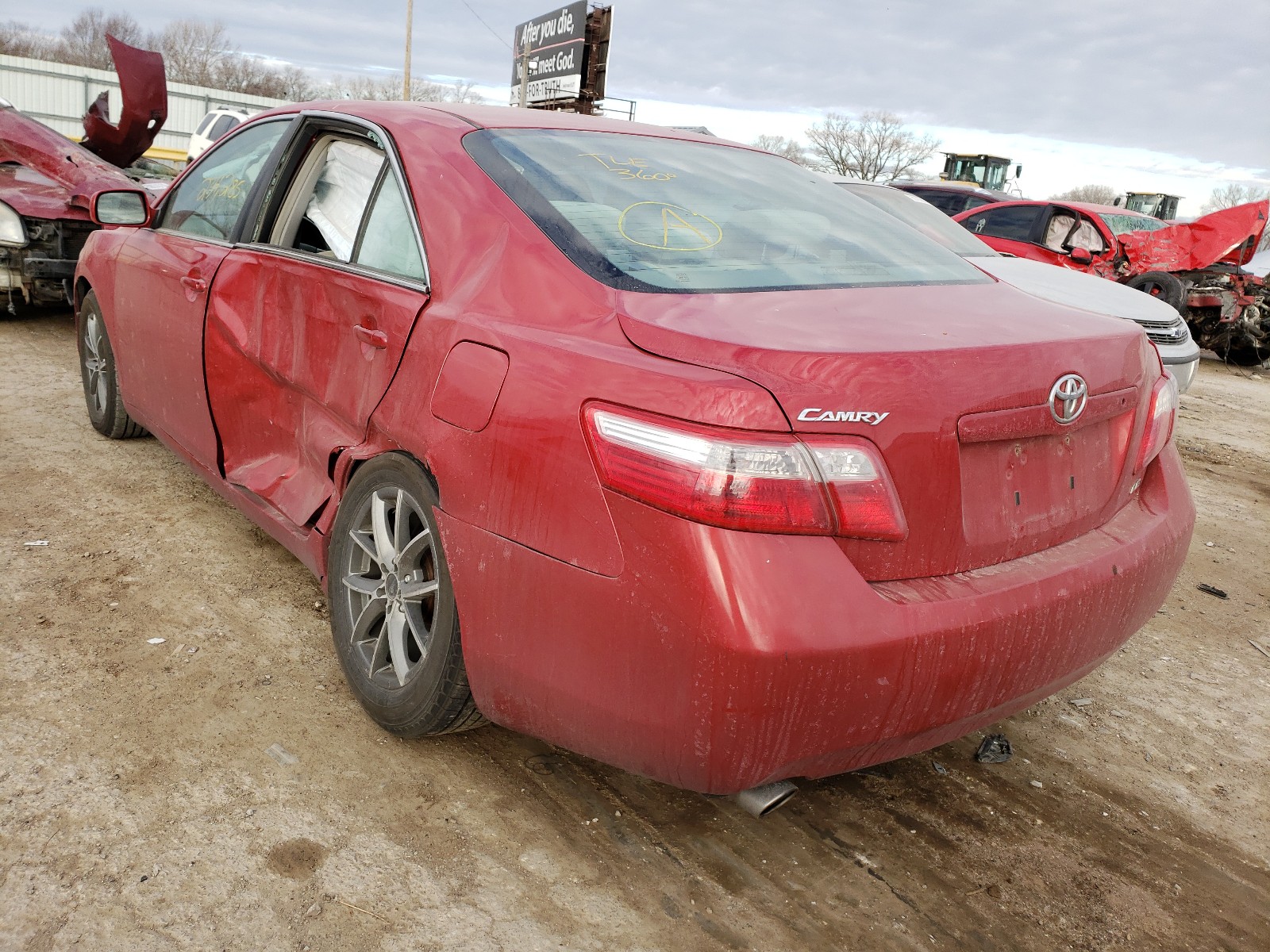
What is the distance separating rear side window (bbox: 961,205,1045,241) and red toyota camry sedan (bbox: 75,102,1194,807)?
9432 millimetres

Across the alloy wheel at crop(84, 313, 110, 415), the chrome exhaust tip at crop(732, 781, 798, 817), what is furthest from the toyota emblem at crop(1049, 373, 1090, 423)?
the alloy wheel at crop(84, 313, 110, 415)

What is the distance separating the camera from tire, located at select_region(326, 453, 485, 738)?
2.29m

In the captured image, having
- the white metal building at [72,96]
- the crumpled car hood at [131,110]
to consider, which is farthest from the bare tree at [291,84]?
the crumpled car hood at [131,110]

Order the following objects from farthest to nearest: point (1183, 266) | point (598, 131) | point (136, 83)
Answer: point (1183, 266), point (136, 83), point (598, 131)

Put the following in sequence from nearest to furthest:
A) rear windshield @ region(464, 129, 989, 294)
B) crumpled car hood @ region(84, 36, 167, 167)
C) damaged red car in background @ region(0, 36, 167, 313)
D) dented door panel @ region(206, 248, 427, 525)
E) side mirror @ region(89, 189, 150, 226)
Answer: rear windshield @ region(464, 129, 989, 294) → dented door panel @ region(206, 248, 427, 525) → side mirror @ region(89, 189, 150, 226) → damaged red car in background @ region(0, 36, 167, 313) → crumpled car hood @ region(84, 36, 167, 167)

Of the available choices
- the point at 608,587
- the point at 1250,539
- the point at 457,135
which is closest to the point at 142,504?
the point at 457,135

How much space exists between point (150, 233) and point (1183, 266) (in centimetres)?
1113

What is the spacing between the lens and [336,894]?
2.03 meters

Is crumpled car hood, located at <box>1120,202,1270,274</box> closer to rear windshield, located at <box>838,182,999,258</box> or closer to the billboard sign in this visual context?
rear windshield, located at <box>838,182,999,258</box>

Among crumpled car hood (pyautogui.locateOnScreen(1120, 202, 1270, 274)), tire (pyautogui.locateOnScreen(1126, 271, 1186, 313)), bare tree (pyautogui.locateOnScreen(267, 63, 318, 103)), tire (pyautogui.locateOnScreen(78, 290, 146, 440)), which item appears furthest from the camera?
bare tree (pyautogui.locateOnScreen(267, 63, 318, 103))

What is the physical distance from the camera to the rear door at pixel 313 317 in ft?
8.32

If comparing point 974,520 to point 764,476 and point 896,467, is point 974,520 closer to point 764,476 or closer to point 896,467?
point 896,467

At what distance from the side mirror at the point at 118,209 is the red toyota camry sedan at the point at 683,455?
4.53 ft

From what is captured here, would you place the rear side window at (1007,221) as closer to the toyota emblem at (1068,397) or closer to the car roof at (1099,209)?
the car roof at (1099,209)
